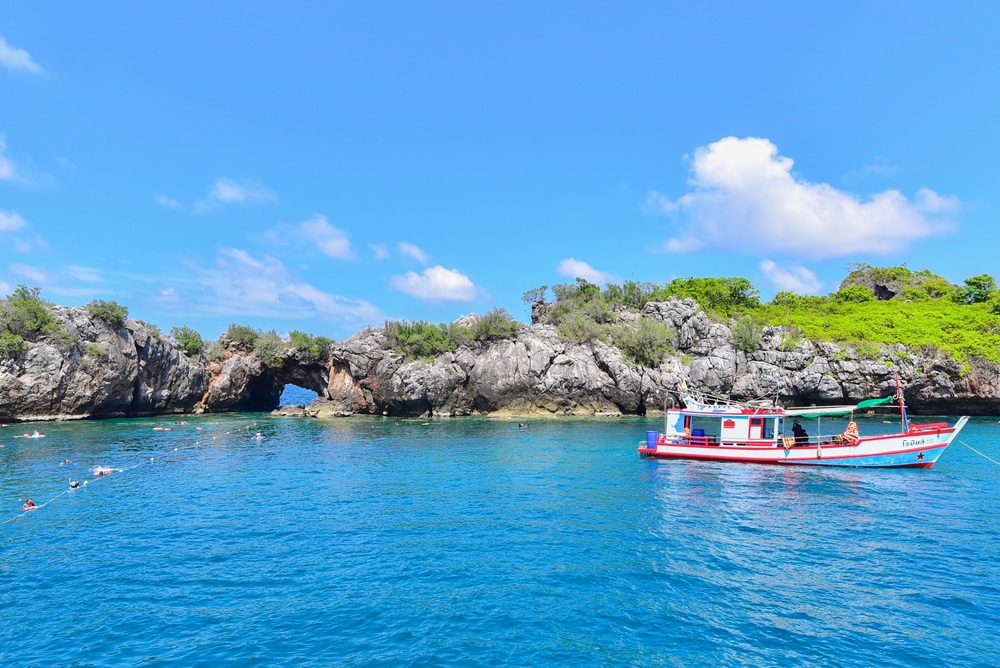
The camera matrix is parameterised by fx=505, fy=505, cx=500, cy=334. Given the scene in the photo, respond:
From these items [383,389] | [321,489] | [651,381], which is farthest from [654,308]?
[321,489]

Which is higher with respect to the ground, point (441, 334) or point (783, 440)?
point (441, 334)

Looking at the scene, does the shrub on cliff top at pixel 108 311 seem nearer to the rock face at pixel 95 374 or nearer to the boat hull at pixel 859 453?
the rock face at pixel 95 374

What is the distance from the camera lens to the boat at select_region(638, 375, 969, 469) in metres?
32.5

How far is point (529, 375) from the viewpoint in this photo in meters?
65.6

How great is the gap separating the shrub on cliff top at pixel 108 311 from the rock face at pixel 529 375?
763mm

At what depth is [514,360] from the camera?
219 feet

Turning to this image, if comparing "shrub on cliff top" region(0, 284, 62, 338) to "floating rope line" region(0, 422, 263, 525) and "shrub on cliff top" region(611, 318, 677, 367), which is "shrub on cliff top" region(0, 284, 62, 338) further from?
"shrub on cliff top" region(611, 318, 677, 367)

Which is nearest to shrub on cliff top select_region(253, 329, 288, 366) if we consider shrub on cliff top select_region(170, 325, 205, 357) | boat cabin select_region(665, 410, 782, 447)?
shrub on cliff top select_region(170, 325, 205, 357)

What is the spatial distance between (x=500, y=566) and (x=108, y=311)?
65.1 m

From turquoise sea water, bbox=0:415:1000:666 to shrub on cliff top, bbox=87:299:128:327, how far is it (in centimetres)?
3307

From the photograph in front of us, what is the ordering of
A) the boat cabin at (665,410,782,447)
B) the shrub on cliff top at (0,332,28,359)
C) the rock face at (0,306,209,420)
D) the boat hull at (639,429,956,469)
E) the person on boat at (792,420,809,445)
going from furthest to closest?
the rock face at (0,306,209,420) → the shrub on cliff top at (0,332,28,359) → the boat cabin at (665,410,782,447) → the person on boat at (792,420,809,445) → the boat hull at (639,429,956,469)

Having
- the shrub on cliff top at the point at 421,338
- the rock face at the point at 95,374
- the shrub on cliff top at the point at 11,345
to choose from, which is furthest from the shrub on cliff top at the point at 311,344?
the shrub on cliff top at the point at 11,345

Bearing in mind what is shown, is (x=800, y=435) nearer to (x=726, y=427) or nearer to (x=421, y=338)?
(x=726, y=427)

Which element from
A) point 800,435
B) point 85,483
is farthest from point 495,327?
point 85,483
